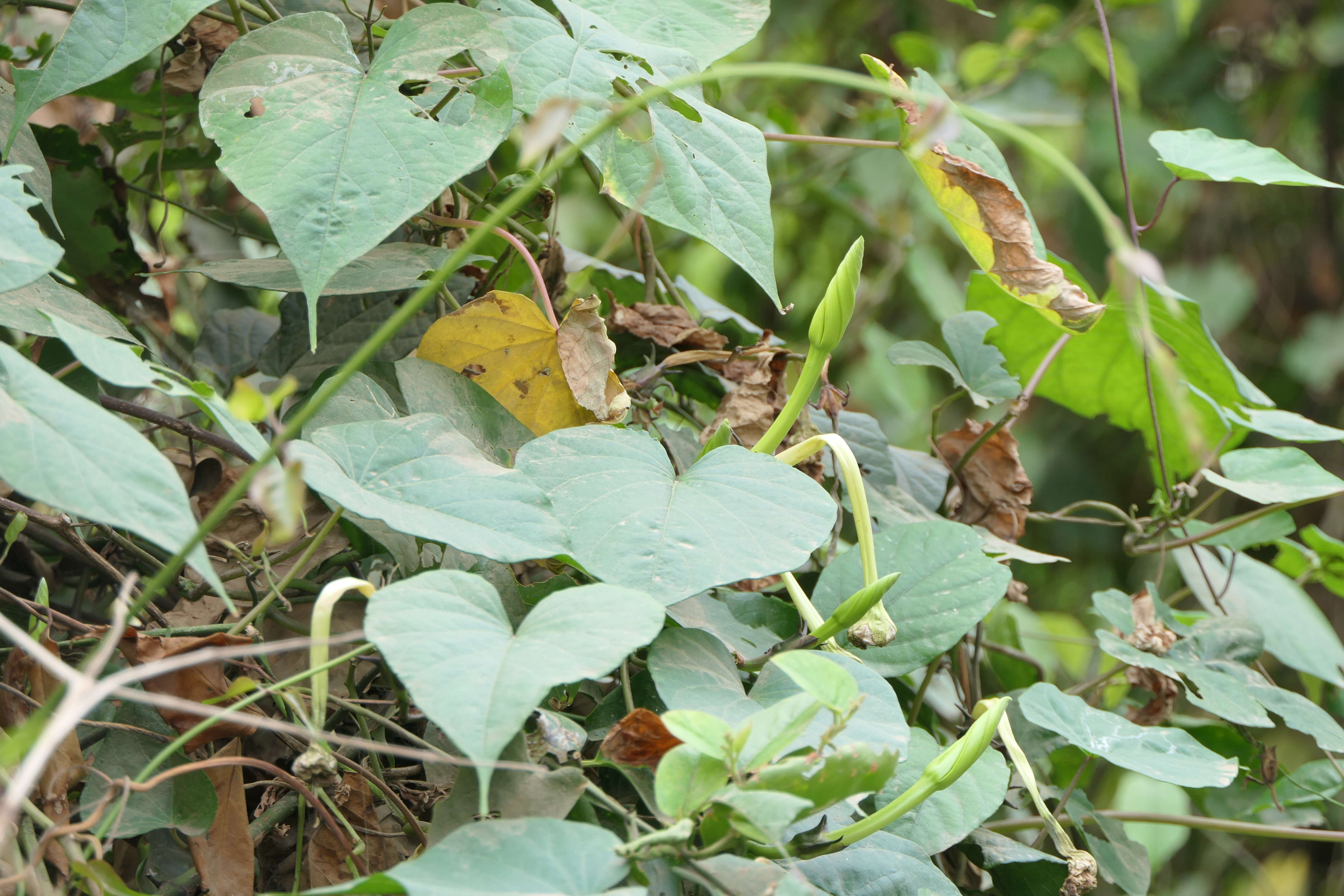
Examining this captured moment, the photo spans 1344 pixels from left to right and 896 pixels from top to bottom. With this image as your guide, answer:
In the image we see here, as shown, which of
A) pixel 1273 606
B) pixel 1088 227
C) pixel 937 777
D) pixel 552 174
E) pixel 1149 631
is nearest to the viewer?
pixel 552 174

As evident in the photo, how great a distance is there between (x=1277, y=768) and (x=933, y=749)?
0.37 m

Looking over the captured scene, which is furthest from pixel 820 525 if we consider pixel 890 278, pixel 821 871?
pixel 890 278

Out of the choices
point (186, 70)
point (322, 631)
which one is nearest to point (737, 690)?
point (322, 631)

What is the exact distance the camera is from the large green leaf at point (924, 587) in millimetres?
453

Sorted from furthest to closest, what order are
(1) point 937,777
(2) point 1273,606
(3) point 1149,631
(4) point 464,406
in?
1. (2) point 1273,606
2. (3) point 1149,631
3. (4) point 464,406
4. (1) point 937,777

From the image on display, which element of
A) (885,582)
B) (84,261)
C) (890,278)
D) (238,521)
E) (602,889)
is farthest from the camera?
(890,278)

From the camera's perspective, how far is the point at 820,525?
0.38m

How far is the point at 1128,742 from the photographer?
0.47 m

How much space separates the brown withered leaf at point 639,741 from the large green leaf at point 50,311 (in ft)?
0.84

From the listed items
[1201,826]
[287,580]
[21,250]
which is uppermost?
[21,250]

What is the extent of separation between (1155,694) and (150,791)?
56 cm

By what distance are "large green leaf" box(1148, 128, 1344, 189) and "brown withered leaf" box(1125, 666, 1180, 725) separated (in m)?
0.31

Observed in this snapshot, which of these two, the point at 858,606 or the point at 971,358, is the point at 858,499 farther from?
the point at 971,358

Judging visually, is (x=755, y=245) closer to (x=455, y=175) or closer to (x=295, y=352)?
(x=455, y=175)
